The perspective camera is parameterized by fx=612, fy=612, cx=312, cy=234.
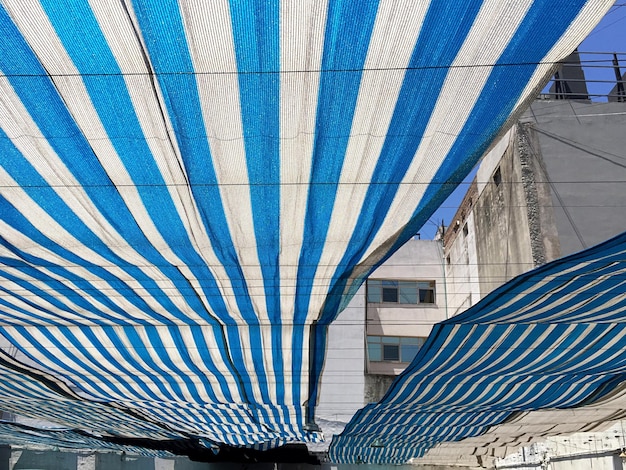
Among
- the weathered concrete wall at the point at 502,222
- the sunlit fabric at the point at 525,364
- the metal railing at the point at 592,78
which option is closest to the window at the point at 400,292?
the sunlit fabric at the point at 525,364

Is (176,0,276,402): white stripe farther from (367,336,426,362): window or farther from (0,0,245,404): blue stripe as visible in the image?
(367,336,426,362): window

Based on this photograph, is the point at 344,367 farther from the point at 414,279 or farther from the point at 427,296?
the point at 427,296

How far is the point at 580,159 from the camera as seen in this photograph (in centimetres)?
518

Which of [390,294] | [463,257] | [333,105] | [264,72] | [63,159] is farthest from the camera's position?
[390,294]

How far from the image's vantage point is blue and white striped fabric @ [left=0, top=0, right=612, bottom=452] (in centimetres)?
200

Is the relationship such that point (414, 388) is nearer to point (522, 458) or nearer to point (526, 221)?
point (526, 221)

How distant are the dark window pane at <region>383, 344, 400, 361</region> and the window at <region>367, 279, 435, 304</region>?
1124 millimetres

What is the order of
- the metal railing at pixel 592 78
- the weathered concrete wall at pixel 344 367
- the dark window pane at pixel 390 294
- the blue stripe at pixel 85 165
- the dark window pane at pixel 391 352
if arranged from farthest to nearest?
the dark window pane at pixel 390 294, the dark window pane at pixel 391 352, the weathered concrete wall at pixel 344 367, the metal railing at pixel 592 78, the blue stripe at pixel 85 165

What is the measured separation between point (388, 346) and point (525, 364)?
711cm

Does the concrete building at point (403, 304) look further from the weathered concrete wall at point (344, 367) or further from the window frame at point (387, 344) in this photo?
the weathered concrete wall at point (344, 367)

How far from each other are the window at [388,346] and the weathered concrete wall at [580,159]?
701 centimetres

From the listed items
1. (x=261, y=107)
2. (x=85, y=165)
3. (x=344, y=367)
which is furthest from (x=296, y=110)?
(x=344, y=367)

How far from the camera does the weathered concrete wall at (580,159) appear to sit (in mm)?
4988

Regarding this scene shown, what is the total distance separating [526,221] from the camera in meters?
5.42
